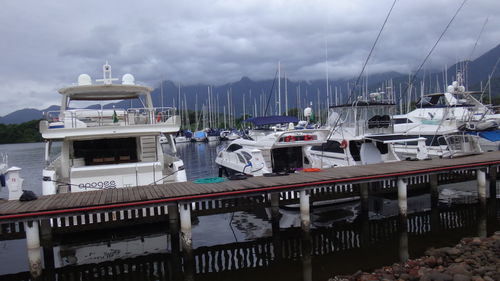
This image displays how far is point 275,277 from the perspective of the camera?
10.7 metres

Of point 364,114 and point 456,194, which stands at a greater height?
point 364,114

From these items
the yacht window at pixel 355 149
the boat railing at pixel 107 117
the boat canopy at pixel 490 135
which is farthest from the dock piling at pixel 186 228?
the boat canopy at pixel 490 135

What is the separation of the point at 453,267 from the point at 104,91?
1474 cm

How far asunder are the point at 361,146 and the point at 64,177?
44.7 ft

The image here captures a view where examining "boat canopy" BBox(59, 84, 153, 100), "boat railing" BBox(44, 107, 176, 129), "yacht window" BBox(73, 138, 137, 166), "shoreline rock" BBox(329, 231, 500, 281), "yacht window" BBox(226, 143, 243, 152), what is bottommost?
"shoreline rock" BBox(329, 231, 500, 281)

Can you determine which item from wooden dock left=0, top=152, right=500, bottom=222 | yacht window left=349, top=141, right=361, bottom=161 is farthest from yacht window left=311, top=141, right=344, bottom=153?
wooden dock left=0, top=152, right=500, bottom=222

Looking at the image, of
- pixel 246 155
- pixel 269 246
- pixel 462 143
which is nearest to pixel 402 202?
pixel 269 246

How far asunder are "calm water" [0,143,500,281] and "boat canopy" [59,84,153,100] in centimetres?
619

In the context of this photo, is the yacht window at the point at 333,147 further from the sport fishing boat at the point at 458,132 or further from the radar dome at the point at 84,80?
the radar dome at the point at 84,80

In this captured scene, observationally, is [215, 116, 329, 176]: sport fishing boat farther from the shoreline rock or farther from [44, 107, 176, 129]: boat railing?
the shoreline rock

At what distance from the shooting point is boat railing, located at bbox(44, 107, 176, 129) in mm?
14453

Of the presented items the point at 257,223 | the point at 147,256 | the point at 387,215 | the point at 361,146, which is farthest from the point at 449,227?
the point at 147,256

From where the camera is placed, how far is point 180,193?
10.7 meters

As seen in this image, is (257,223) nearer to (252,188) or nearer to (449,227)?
(252,188)
